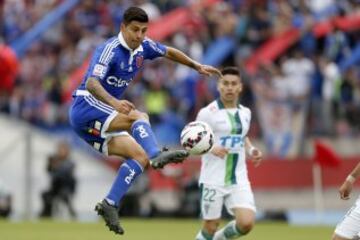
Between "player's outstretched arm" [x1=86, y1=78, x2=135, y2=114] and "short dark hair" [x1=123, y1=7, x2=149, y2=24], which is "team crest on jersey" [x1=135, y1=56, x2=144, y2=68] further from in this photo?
"player's outstretched arm" [x1=86, y1=78, x2=135, y2=114]

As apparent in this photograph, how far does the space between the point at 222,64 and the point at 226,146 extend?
13.5m

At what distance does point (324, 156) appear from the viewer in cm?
2445

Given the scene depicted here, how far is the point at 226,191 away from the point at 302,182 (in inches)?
404

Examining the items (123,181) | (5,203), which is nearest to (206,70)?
(123,181)

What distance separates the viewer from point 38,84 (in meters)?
30.2

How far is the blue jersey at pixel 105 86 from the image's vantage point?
13.8m

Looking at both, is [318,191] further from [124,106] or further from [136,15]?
[124,106]

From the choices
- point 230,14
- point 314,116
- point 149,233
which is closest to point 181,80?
point 230,14

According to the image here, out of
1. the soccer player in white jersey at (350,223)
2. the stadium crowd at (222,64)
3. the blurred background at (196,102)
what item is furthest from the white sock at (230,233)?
the stadium crowd at (222,64)

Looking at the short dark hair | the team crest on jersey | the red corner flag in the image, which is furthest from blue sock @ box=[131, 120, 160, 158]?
the red corner flag

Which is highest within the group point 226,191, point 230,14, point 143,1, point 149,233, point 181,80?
point 143,1

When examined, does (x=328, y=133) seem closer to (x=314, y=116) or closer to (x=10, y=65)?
(x=314, y=116)

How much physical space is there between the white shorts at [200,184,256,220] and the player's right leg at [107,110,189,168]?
1869mm

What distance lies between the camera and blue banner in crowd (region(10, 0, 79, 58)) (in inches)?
1280
